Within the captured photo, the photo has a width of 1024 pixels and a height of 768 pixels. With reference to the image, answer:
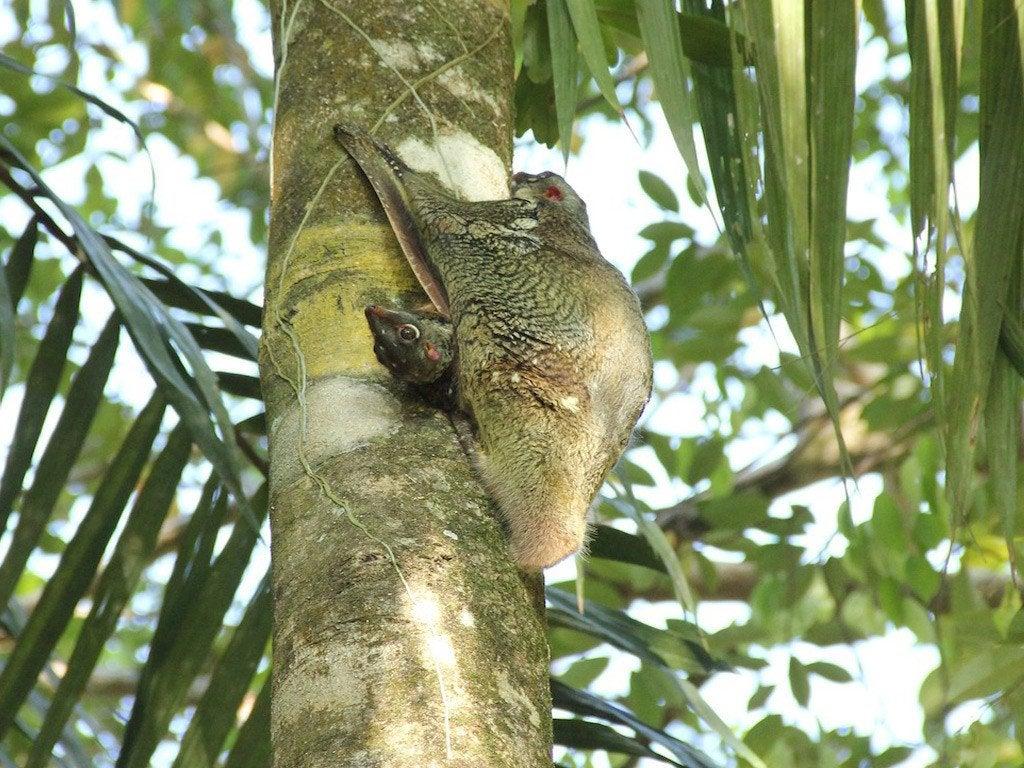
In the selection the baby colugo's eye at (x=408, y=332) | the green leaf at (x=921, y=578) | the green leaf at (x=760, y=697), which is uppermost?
the green leaf at (x=921, y=578)

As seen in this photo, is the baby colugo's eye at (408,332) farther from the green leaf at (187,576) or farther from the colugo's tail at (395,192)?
the green leaf at (187,576)

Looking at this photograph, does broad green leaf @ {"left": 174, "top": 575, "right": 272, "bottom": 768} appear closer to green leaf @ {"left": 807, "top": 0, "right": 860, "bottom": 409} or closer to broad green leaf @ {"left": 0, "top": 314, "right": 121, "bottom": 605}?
broad green leaf @ {"left": 0, "top": 314, "right": 121, "bottom": 605}

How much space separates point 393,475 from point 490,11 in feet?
3.89

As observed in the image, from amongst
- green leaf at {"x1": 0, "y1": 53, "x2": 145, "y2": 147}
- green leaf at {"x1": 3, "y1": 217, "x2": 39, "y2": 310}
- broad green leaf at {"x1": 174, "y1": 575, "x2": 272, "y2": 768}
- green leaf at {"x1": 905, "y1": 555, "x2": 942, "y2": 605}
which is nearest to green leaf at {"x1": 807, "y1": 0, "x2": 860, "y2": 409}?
broad green leaf at {"x1": 174, "y1": 575, "x2": 272, "y2": 768}

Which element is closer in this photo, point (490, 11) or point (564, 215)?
point (490, 11)

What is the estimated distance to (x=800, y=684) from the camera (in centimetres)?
446

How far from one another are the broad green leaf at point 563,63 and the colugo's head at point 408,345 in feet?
1.27

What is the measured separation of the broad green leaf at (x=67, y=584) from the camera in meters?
2.17

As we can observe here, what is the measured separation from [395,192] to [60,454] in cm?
79

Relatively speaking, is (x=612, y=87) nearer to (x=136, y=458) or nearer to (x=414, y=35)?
(x=414, y=35)

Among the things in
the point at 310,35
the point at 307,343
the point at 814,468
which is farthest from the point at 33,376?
the point at 814,468

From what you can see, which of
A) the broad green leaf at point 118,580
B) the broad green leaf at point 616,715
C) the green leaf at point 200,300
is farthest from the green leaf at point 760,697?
the broad green leaf at point 118,580

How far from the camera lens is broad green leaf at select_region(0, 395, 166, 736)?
7.13 feet

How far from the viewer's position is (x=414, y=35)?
241 centimetres
